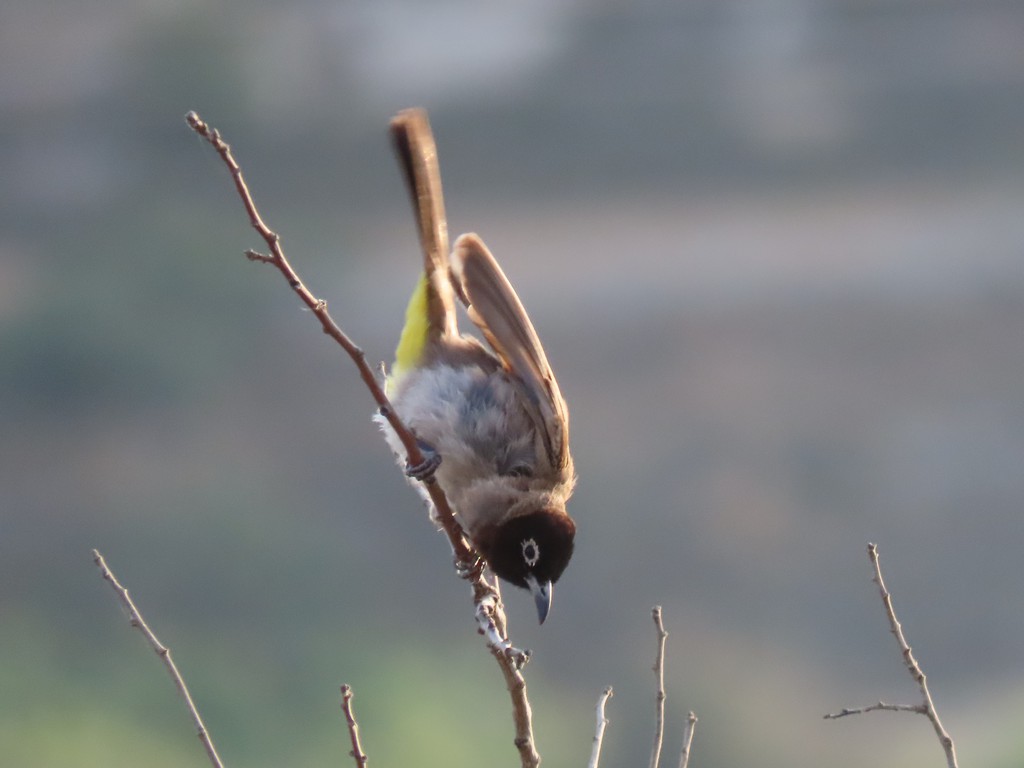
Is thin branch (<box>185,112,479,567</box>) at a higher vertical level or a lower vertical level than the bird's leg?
higher

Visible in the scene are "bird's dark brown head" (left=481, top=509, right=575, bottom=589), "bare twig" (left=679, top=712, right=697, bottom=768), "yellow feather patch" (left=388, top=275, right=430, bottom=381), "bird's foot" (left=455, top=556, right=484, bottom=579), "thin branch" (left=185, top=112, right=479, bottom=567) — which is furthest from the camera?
"yellow feather patch" (left=388, top=275, right=430, bottom=381)

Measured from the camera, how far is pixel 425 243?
2.23m

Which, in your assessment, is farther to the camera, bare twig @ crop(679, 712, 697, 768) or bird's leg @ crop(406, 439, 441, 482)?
bird's leg @ crop(406, 439, 441, 482)

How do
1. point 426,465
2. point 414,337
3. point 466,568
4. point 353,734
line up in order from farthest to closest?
point 414,337 → point 426,465 → point 466,568 → point 353,734

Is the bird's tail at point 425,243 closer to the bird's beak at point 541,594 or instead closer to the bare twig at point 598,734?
the bird's beak at point 541,594

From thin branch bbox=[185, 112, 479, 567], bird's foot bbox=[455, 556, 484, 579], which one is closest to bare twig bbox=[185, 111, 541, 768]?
thin branch bbox=[185, 112, 479, 567]

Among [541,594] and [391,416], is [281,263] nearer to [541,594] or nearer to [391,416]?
[391,416]

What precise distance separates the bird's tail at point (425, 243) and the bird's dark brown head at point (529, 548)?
40cm

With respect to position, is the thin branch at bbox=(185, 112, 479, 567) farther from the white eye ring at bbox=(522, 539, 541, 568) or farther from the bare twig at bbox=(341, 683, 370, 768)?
the white eye ring at bbox=(522, 539, 541, 568)

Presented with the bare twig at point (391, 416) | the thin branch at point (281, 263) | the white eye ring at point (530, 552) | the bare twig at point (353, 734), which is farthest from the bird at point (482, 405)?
the bare twig at point (353, 734)

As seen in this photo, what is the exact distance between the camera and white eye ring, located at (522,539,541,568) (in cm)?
206

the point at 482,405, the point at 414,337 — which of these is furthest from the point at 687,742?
the point at 414,337

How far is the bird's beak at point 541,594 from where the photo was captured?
209 cm

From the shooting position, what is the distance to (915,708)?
4.86 ft
